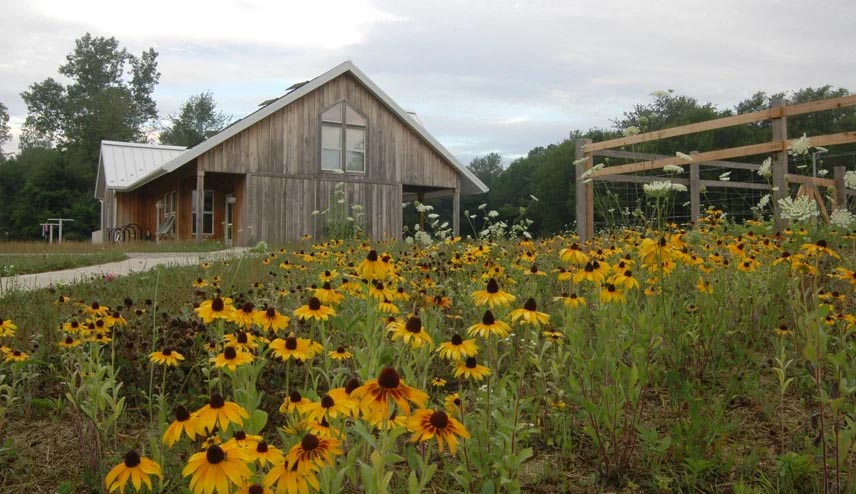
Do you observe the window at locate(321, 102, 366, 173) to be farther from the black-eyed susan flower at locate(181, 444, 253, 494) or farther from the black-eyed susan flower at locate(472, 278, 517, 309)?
the black-eyed susan flower at locate(181, 444, 253, 494)

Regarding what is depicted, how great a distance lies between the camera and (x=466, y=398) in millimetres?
2930

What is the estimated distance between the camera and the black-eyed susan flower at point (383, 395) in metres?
1.27

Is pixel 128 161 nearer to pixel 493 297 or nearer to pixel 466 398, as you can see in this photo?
pixel 466 398

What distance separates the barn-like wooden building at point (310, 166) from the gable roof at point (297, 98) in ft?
0.09

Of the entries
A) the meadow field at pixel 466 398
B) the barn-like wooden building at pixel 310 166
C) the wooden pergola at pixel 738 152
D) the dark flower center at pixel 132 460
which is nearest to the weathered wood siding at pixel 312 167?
the barn-like wooden building at pixel 310 166

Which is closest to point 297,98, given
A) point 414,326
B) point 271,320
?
point 271,320

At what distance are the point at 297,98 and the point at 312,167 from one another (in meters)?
1.84

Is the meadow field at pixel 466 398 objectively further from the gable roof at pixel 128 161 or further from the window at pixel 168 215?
the gable roof at pixel 128 161

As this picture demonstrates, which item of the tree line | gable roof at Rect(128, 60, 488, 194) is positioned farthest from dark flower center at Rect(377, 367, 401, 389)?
the tree line

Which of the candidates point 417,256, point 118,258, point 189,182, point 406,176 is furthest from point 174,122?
point 417,256

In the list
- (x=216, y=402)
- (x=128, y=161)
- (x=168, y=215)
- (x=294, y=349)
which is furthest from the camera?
(x=128, y=161)

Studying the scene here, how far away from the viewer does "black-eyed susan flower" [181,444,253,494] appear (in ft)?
4.17

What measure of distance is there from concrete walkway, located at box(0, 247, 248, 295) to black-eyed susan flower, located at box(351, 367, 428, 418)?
4.25 m

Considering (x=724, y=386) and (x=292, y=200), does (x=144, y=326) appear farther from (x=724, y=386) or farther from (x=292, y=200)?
(x=292, y=200)
